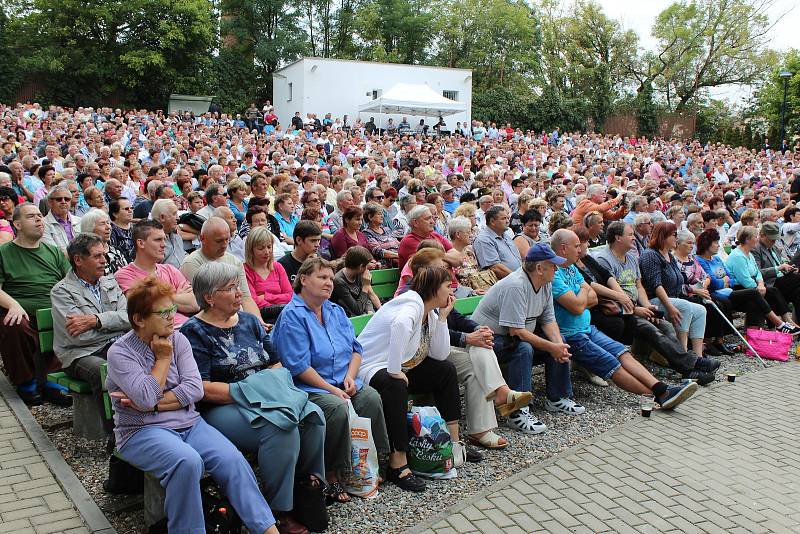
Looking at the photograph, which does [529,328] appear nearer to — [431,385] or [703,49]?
[431,385]

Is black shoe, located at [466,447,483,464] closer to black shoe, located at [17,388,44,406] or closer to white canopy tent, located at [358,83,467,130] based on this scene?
black shoe, located at [17,388,44,406]

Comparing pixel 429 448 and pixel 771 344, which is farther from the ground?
pixel 429 448

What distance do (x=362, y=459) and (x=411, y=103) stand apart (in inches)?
999

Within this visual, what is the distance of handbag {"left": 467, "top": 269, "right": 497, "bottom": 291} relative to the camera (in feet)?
23.2

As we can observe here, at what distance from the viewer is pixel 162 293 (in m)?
3.43

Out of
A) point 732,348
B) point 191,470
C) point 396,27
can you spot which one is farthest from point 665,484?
point 396,27

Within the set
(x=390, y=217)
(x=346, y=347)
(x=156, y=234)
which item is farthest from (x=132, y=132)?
(x=346, y=347)

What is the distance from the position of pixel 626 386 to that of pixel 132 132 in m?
16.9

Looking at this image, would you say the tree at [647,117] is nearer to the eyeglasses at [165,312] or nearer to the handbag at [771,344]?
the handbag at [771,344]

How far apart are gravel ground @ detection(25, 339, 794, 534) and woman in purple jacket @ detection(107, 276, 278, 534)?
1.84 feet

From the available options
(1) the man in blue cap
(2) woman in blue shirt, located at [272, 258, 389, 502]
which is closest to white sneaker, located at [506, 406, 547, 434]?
(1) the man in blue cap

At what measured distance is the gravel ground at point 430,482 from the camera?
377 centimetres

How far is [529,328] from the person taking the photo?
5602 mm

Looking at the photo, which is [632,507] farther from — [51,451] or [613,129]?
[613,129]
